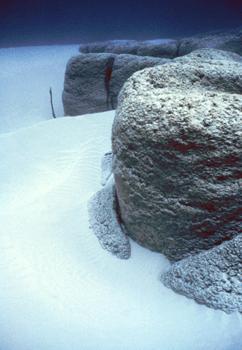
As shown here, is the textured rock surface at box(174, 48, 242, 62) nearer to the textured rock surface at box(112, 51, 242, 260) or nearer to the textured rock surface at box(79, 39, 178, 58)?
the textured rock surface at box(112, 51, 242, 260)

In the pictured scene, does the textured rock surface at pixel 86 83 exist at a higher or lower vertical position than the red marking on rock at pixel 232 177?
lower

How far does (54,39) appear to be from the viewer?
13.1 meters

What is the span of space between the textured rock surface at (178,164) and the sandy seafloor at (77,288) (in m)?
0.29

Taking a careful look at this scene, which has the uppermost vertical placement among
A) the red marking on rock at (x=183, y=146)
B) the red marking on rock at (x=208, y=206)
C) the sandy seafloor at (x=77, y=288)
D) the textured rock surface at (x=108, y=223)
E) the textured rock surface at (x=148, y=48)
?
the red marking on rock at (x=183, y=146)

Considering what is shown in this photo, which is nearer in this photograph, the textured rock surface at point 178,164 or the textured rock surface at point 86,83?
the textured rock surface at point 178,164

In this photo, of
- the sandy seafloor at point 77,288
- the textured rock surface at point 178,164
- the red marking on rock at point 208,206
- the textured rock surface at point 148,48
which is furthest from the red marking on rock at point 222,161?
the textured rock surface at point 148,48

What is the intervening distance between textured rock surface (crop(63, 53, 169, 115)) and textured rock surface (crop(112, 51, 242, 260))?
3.03 m

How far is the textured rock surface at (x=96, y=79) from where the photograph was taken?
15.5 ft

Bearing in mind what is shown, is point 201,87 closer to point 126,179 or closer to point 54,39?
point 126,179

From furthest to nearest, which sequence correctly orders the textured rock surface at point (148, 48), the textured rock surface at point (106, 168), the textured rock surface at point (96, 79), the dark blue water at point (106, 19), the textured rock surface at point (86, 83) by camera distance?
the dark blue water at point (106, 19) < the textured rock surface at point (148, 48) < the textured rock surface at point (86, 83) < the textured rock surface at point (96, 79) < the textured rock surface at point (106, 168)

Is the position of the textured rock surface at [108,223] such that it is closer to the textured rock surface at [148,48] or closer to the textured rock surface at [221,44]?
the textured rock surface at [221,44]

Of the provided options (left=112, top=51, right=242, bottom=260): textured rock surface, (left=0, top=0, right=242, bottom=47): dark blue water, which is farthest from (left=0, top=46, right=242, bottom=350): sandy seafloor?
(left=0, top=0, right=242, bottom=47): dark blue water

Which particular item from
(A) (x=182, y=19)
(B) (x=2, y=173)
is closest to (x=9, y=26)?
(A) (x=182, y=19)

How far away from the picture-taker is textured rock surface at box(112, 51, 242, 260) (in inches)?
55.7
